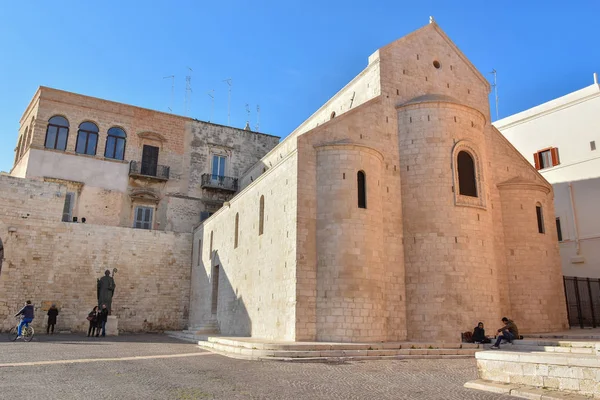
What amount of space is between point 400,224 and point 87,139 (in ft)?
54.7

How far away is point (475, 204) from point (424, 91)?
432cm

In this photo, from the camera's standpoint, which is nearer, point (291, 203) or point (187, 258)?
point (291, 203)

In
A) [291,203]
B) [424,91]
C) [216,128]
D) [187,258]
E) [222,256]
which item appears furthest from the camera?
[216,128]

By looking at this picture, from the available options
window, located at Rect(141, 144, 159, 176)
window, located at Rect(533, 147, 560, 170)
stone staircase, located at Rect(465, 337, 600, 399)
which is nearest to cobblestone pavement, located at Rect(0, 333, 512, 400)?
stone staircase, located at Rect(465, 337, 600, 399)

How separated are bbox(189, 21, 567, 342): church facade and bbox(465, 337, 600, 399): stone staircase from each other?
5.78m

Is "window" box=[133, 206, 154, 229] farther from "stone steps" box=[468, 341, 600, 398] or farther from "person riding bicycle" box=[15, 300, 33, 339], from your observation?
"stone steps" box=[468, 341, 600, 398]

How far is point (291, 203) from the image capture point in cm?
1362

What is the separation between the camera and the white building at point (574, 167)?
19891mm

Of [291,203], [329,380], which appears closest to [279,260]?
[291,203]

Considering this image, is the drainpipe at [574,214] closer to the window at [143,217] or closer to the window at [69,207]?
the window at [143,217]

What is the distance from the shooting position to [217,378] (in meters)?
7.43

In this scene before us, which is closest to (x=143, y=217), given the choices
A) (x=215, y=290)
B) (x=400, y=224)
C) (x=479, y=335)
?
(x=215, y=290)

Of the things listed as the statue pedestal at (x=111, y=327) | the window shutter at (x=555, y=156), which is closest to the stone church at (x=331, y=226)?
the statue pedestal at (x=111, y=327)

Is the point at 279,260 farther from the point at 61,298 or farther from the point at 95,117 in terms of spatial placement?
the point at 95,117
